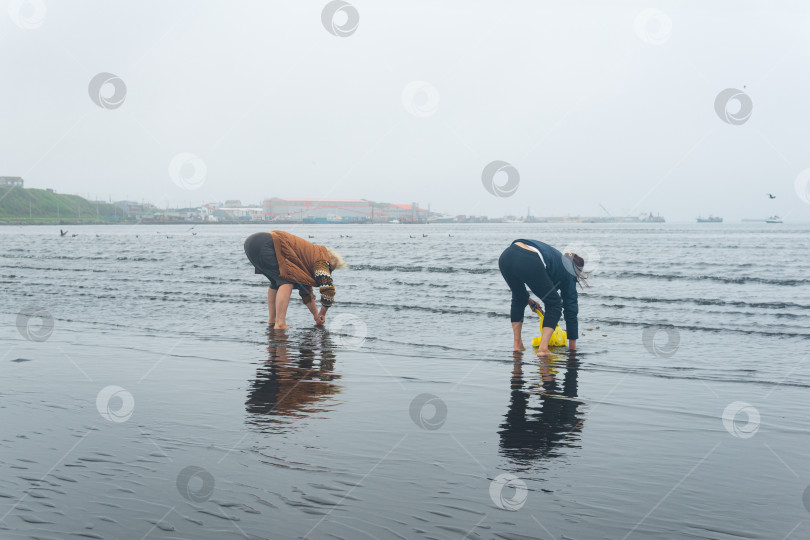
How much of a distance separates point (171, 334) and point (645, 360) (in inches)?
307

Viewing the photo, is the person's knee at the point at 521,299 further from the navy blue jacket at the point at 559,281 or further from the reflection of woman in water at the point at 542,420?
the reflection of woman in water at the point at 542,420

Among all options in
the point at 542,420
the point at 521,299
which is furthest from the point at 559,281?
the point at 542,420

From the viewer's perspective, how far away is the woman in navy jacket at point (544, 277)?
928 centimetres

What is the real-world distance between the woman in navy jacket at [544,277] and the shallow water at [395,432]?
2.10 feet

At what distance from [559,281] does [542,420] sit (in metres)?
3.50

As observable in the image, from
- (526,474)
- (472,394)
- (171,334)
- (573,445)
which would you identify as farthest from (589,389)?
(171,334)

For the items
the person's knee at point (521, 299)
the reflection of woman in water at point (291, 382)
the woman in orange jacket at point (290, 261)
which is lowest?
the reflection of woman in water at point (291, 382)

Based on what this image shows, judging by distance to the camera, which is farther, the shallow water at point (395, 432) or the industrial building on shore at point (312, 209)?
the industrial building on shore at point (312, 209)

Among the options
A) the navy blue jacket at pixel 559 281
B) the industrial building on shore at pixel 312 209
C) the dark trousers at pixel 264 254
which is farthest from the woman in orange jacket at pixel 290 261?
the industrial building on shore at pixel 312 209

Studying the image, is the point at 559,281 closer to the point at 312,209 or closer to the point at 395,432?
the point at 395,432

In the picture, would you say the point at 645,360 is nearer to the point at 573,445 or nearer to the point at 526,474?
the point at 573,445

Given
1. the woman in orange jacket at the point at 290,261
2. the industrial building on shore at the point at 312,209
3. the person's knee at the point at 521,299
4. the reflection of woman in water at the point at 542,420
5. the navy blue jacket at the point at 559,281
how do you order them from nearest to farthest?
1. the reflection of woman in water at the point at 542,420
2. the navy blue jacket at the point at 559,281
3. the person's knee at the point at 521,299
4. the woman in orange jacket at the point at 290,261
5. the industrial building on shore at the point at 312,209

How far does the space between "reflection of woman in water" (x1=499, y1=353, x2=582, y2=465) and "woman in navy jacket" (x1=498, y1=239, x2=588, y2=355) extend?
A: 1087 mm

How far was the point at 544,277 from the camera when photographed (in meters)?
9.25
